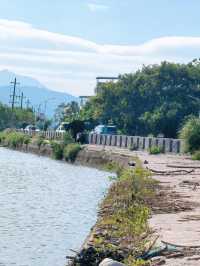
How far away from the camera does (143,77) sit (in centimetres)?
9656

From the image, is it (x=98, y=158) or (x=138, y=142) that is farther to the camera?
(x=138, y=142)

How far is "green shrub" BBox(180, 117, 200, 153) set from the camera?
A: 53875 millimetres

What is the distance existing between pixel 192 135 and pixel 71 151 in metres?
16.8

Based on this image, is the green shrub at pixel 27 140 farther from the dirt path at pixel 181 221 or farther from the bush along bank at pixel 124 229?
the bush along bank at pixel 124 229

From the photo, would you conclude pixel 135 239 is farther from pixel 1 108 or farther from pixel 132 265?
pixel 1 108

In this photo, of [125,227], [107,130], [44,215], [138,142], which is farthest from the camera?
[107,130]

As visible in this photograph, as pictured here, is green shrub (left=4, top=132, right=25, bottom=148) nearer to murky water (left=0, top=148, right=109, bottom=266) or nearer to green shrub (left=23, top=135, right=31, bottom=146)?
green shrub (left=23, top=135, right=31, bottom=146)

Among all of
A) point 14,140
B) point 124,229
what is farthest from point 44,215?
point 14,140

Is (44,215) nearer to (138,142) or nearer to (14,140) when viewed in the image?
(138,142)

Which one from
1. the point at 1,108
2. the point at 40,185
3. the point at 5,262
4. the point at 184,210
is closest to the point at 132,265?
the point at 5,262

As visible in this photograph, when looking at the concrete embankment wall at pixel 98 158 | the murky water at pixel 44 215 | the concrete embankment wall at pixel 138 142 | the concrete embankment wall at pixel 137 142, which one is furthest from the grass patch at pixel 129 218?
the concrete embankment wall at pixel 138 142

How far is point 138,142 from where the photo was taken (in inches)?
2790

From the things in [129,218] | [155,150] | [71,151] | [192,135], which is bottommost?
[129,218]

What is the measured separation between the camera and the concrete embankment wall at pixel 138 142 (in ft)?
210
